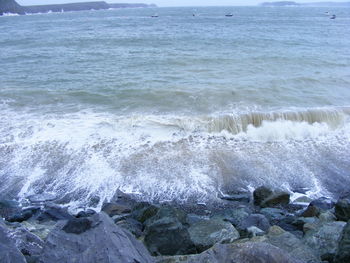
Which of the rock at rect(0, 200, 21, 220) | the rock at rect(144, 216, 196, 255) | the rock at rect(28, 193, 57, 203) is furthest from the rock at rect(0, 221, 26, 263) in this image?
the rock at rect(28, 193, 57, 203)

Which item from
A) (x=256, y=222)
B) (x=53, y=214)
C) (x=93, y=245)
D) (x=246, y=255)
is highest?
(x=93, y=245)

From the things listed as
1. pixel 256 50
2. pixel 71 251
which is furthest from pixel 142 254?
pixel 256 50

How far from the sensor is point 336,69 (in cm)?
2188

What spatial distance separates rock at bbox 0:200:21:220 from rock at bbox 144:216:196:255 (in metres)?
3.75

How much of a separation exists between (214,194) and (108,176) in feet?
9.62

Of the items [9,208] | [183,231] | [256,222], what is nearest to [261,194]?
[256,222]

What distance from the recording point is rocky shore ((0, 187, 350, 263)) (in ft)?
14.0

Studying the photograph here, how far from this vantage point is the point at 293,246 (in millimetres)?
5535

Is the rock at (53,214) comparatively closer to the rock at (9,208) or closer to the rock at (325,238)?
the rock at (9,208)

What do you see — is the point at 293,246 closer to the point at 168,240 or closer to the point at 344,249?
the point at 344,249

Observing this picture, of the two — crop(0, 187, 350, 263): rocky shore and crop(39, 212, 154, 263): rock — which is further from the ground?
crop(39, 212, 154, 263): rock

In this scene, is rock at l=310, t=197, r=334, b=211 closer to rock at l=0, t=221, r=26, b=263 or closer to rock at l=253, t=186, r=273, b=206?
rock at l=253, t=186, r=273, b=206

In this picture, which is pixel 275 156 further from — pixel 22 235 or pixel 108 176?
pixel 22 235

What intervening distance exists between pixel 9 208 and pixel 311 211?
690 cm
